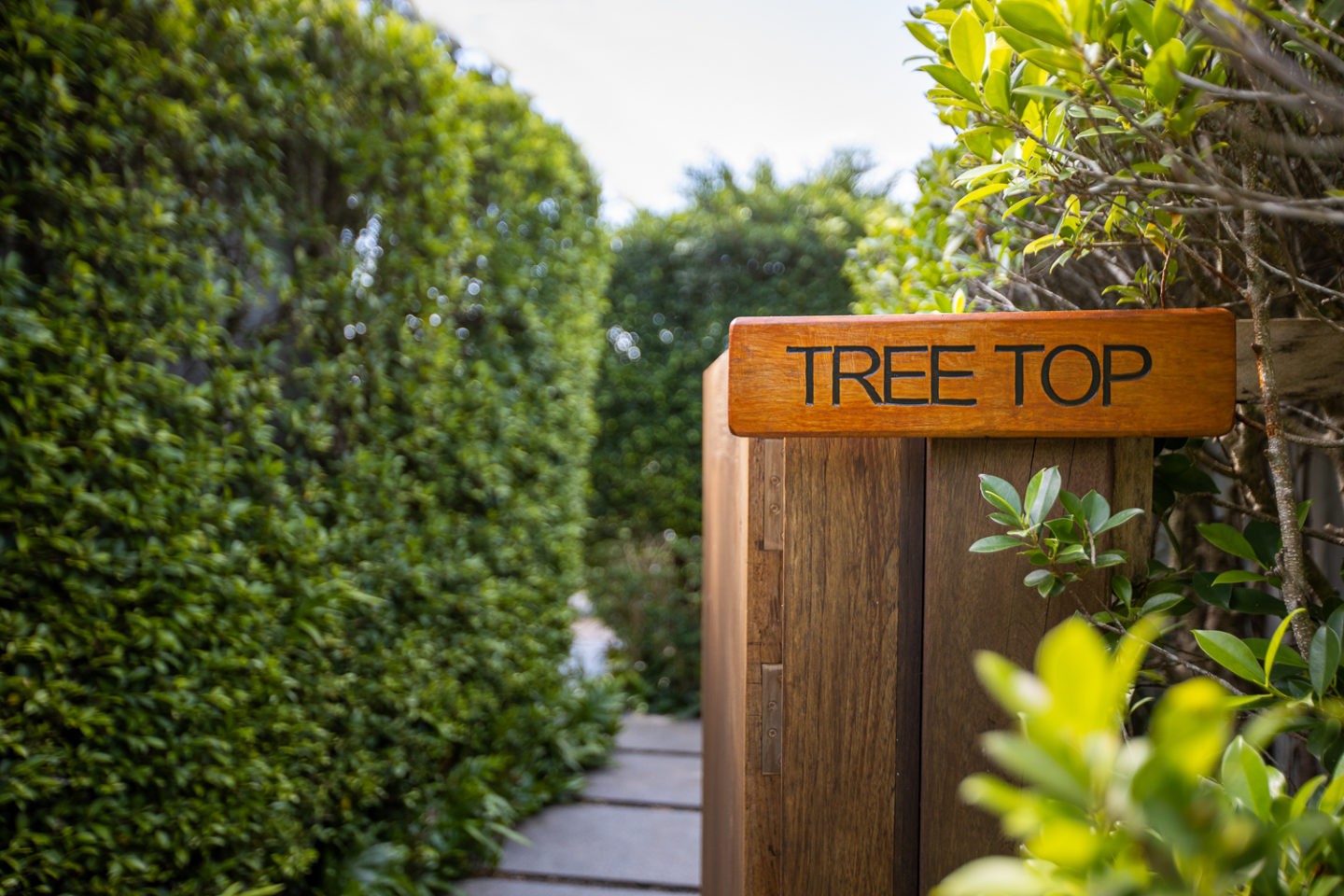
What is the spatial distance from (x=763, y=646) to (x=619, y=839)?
2661 millimetres

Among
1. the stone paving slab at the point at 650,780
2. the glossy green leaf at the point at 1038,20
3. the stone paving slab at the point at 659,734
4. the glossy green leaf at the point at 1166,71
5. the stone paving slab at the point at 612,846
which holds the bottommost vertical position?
the stone paving slab at the point at 612,846

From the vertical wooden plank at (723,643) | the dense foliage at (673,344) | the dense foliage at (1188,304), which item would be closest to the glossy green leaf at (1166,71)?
the dense foliage at (1188,304)

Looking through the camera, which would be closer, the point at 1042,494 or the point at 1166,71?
the point at 1166,71

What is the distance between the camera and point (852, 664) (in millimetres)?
985

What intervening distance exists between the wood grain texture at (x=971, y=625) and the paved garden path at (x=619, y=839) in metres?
2.22

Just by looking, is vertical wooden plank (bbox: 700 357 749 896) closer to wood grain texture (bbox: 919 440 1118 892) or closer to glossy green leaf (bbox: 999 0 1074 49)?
wood grain texture (bbox: 919 440 1118 892)

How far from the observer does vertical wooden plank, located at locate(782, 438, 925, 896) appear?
3.20 feet

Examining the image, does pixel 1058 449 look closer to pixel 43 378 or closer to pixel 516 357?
pixel 43 378

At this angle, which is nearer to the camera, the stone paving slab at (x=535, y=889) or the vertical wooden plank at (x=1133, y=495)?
the vertical wooden plank at (x=1133, y=495)

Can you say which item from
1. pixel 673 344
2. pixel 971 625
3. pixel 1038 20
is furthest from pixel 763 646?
pixel 673 344

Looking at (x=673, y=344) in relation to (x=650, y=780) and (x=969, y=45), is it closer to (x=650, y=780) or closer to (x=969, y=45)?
(x=650, y=780)

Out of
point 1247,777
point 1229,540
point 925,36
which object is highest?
point 925,36

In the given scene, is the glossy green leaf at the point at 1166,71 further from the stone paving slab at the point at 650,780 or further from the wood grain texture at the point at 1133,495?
the stone paving slab at the point at 650,780

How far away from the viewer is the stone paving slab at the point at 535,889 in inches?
110
